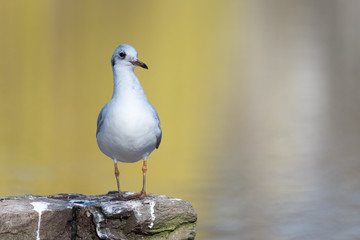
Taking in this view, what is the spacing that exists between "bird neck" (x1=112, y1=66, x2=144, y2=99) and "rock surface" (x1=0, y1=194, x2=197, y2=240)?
1009 mm

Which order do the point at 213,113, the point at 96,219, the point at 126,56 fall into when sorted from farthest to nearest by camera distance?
the point at 213,113, the point at 126,56, the point at 96,219

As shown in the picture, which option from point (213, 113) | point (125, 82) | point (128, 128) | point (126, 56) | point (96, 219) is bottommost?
point (96, 219)

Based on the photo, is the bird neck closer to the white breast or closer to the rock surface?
the white breast

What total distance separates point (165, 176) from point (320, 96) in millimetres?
18593

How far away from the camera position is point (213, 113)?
2777 centimetres

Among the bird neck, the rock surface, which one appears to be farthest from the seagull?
the rock surface

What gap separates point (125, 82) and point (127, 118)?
1.19 feet

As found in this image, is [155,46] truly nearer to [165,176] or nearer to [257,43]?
[257,43]

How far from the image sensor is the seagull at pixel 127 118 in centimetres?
568

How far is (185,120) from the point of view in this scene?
26.1m

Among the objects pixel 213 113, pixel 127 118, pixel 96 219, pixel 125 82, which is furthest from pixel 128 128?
pixel 213 113

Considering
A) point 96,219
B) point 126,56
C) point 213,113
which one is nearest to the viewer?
point 96,219

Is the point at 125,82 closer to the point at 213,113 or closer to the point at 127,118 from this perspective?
the point at 127,118

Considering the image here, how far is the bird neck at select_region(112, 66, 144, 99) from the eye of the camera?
579 centimetres
